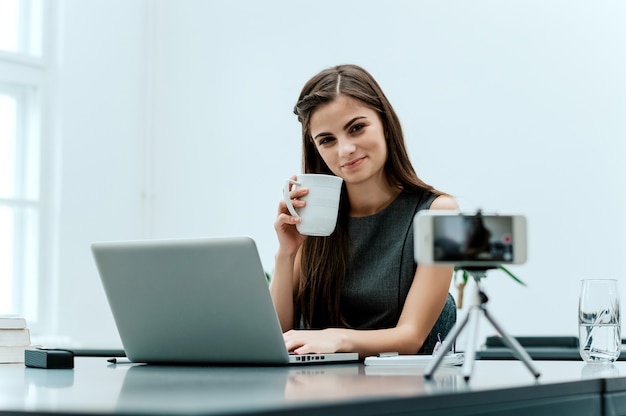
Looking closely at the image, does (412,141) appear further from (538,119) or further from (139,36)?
(139,36)

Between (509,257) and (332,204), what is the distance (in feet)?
2.21

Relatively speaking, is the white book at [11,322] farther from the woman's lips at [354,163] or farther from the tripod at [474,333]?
the tripod at [474,333]

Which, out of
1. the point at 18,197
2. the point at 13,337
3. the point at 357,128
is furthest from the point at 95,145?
the point at 13,337

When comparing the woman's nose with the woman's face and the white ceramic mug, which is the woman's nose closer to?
the woman's face

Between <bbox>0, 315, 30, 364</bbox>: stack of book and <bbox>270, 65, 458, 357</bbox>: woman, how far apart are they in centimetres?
52

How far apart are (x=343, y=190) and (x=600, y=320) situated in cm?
79

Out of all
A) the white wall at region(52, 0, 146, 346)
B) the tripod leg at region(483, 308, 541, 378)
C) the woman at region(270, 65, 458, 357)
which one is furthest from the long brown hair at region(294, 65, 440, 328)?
the white wall at region(52, 0, 146, 346)

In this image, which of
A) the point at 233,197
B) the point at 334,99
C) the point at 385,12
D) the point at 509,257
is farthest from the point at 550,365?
the point at 233,197

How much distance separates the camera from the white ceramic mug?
5.52ft

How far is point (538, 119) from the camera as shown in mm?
4004

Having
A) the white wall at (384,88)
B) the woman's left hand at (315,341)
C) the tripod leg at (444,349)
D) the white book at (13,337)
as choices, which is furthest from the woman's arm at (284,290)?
the white wall at (384,88)

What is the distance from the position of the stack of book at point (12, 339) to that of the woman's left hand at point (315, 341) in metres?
0.51

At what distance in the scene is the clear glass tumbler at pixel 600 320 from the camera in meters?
1.46

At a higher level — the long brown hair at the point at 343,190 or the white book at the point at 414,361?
the long brown hair at the point at 343,190
